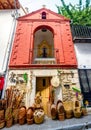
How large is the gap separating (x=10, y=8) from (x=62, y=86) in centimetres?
834

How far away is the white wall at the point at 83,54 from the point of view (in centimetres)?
1081

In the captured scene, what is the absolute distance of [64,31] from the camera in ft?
40.0

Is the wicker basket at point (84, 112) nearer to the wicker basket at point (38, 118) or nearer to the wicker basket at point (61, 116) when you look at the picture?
the wicker basket at point (61, 116)

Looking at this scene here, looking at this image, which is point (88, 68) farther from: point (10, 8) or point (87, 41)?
point (10, 8)

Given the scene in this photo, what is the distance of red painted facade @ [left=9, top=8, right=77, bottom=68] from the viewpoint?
34.3ft

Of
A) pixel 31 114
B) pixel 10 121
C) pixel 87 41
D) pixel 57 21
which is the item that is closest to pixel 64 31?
pixel 57 21

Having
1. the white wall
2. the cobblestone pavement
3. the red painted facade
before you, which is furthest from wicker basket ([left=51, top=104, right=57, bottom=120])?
the white wall

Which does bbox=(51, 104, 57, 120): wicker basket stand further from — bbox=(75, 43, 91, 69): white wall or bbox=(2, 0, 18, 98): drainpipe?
bbox=(75, 43, 91, 69): white wall

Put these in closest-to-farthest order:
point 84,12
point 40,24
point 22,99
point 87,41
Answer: point 22,99
point 87,41
point 40,24
point 84,12

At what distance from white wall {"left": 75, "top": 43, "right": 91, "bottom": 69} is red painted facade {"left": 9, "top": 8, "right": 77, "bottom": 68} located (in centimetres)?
40

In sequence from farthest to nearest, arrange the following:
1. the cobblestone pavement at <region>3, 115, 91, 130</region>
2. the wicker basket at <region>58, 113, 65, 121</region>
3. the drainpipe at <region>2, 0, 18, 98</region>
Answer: the drainpipe at <region>2, 0, 18, 98</region>
the wicker basket at <region>58, 113, 65, 121</region>
the cobblestone pavement at <region>3, 115, 91, 130</region>

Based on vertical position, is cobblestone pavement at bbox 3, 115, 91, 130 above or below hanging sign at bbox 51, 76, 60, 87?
below

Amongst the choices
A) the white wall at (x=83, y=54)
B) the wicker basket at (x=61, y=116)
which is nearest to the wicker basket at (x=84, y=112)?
the wicker basket at (x=61, y=116)

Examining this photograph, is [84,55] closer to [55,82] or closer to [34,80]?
[55,82]
